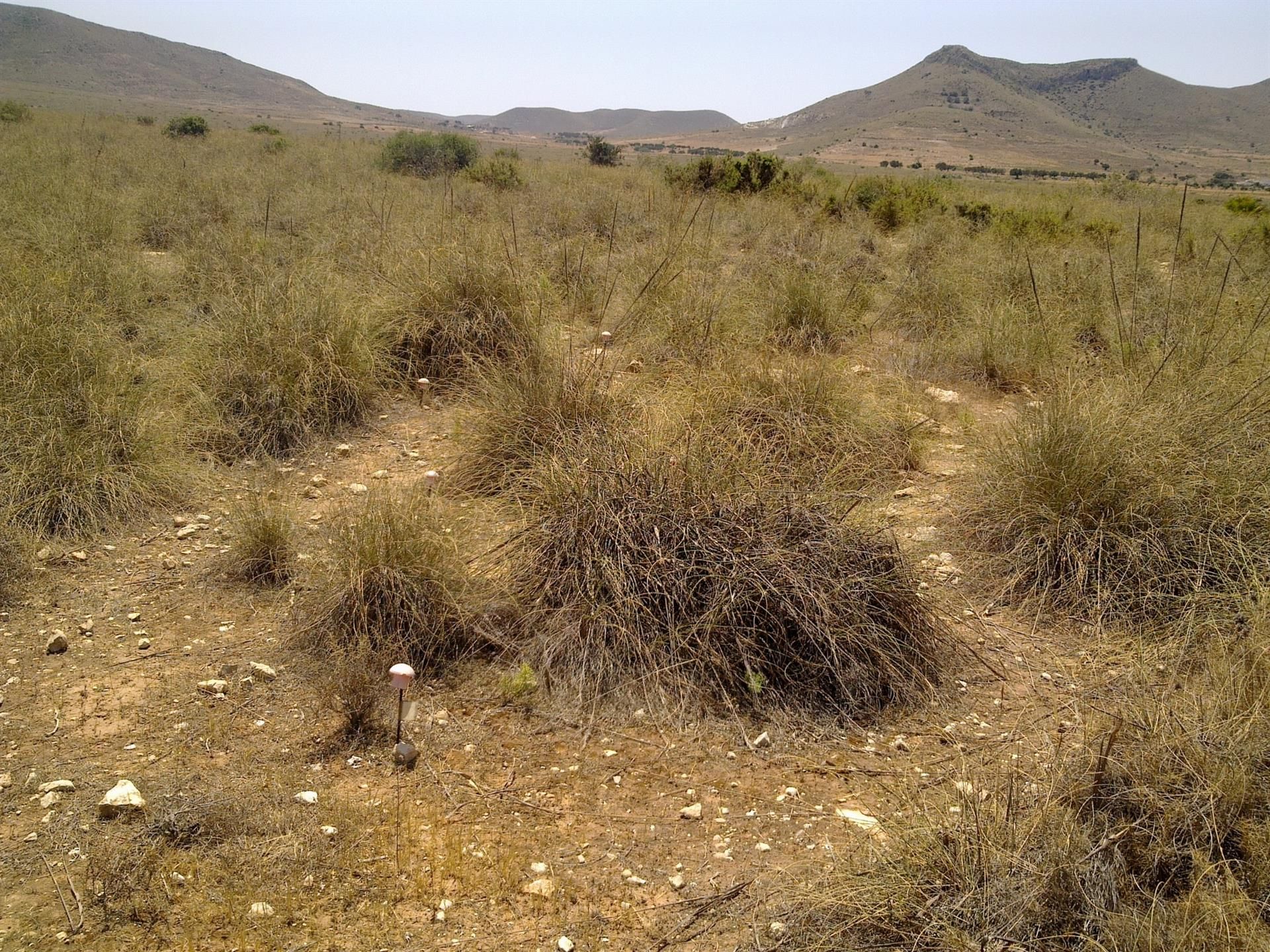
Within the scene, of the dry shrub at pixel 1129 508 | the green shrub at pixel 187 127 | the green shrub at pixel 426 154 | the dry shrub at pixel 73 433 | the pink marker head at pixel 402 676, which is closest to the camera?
the pink marker head at pixel 402 676

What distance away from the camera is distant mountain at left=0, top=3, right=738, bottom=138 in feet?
218

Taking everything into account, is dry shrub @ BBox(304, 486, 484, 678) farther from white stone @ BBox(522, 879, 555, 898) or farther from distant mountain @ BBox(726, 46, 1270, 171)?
distant mountain @ BBox(726, 46, 1270, 171)

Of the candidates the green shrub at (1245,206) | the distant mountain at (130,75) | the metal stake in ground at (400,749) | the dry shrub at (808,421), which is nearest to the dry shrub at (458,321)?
the dry shrub at (808,421)

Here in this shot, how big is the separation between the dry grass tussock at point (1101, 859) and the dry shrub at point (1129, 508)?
1217 millimetres

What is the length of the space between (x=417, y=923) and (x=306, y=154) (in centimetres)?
1600

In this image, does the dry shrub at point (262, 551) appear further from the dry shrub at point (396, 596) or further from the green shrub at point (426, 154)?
the green shrub at point (426, 154)

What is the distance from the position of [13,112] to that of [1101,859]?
22.9 metres

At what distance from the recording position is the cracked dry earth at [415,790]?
6.50 ft

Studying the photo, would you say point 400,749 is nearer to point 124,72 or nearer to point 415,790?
point 415,790

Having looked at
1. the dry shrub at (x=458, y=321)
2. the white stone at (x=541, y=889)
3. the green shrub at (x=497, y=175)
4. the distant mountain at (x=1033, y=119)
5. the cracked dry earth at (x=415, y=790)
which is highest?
the distant mountain at (x=1033, y=119)

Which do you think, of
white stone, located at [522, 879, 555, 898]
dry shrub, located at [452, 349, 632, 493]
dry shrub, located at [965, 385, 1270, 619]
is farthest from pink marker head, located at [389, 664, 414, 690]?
dry shrub, located at [965, 385, 1270, 619]

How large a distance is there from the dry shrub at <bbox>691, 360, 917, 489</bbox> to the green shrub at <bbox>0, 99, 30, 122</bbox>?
61.5 ft

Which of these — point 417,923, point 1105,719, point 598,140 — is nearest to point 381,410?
point 417,923

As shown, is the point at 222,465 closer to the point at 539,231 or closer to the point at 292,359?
the point at 292,359
